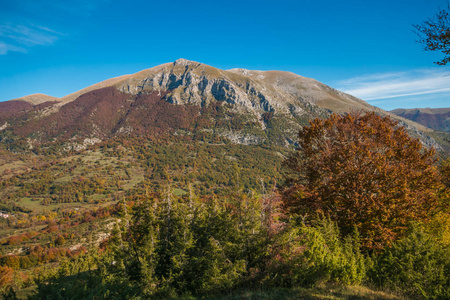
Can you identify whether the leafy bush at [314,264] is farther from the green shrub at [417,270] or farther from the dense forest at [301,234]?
the green shrub at [417,270]

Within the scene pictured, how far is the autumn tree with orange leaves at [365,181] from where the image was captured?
14273mm

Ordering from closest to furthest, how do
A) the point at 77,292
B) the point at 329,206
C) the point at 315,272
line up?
the point at 77,292 < the point at 315,272 < the point at 329,206

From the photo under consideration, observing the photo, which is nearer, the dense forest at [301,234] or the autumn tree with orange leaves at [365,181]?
the dense forest at [301,234]

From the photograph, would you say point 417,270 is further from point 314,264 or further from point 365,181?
point 365,181

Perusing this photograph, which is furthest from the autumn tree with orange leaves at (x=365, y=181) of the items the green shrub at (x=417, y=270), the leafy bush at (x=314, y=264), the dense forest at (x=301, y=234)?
the green shrub at (x=417, y=270)

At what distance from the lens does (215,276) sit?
1009cm

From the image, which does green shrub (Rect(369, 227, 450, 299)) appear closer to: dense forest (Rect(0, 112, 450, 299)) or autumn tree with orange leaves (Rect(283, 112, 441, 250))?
dense forest (Rect(0, 112, 450, 299))

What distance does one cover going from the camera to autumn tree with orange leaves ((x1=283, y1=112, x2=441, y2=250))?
14273mm

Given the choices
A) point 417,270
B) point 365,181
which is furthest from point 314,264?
point 365,181

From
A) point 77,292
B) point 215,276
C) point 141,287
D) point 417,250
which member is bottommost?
point 141,287

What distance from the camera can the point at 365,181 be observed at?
1504 centimetres

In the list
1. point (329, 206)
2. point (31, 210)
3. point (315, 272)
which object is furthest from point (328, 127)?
point (31, 210)

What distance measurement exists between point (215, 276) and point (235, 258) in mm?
1390

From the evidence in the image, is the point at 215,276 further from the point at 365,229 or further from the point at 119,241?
the point at 365,229
